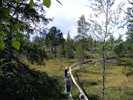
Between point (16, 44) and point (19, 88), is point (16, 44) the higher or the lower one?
the higher one

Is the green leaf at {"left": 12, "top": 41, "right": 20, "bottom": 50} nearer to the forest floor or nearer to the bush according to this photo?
the bush

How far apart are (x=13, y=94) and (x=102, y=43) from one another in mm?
4473

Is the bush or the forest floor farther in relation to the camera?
the forest floor

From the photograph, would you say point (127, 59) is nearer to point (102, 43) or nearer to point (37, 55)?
point (102, 43)

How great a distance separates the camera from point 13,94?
2.61 meters

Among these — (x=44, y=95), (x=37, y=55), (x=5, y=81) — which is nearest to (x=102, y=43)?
Result: (x=37, y=55)

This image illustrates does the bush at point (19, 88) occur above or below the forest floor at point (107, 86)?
above

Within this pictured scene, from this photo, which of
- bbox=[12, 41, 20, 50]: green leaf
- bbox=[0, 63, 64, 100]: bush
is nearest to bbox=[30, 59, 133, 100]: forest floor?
bbox=[0, 63, 64, 100]: bush

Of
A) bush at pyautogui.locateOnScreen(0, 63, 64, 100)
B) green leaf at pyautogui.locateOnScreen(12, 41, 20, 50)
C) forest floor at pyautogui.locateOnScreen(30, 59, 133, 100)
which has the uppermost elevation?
green leaf at pyautogui.locateOnScreen(12, 41, 20, 50)

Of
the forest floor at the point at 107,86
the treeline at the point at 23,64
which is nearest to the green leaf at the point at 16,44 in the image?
the treeline at the point at 23,64

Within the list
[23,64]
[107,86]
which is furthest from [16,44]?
[107,86]

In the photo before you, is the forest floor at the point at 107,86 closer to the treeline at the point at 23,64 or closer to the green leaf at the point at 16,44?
the treeline at the point at 23,64

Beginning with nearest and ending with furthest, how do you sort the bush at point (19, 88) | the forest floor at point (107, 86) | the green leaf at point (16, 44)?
the green leaf at point (16, 44) → the bush at point (19, 88) → the forest floor at point (107, 86)

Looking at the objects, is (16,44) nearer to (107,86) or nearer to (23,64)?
(23,64)
